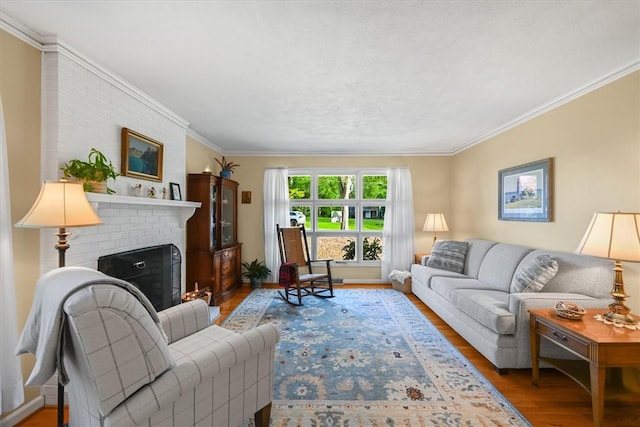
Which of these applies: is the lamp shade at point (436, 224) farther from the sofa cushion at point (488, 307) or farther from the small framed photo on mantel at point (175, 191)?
the small framed photo on mantel at point (175, 191)

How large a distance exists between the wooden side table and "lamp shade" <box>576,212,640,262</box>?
45 centimetres

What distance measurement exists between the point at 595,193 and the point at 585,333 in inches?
57.3

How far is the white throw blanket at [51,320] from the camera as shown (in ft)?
3.49

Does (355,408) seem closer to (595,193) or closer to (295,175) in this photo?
(595,193)

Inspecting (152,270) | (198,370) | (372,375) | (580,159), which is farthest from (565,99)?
(152,270)

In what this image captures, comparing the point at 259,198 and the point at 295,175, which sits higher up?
the point at 295,175

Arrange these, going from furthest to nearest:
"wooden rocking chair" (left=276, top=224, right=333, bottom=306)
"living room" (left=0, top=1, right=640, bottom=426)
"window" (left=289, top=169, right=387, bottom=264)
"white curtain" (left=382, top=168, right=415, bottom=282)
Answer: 1. "window" (left=289, top=169, right=387, bottom=264)
2. "white curtain" (left=382, top=168, right=415, bottom=282)
3. "wooden rocking chair" (left=276, top=224, right=333, bottom=306)
4. "living room" (left=0, top=1, right=640, bottom=426)

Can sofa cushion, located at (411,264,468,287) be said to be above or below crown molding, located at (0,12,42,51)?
below

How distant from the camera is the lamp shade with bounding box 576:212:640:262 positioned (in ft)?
5.62

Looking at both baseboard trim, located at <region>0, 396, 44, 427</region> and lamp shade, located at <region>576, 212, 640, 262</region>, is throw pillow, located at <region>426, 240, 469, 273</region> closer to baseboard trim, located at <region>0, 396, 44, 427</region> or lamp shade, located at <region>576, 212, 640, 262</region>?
lamp shade, located at <region>576, 212, 640, 262</region>

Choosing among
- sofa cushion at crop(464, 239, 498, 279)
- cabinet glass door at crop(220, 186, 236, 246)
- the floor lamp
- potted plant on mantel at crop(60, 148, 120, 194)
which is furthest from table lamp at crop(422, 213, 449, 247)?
the floor lamp

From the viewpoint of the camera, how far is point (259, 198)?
17.1 ft

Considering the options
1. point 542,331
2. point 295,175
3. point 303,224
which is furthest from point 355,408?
point 295,175

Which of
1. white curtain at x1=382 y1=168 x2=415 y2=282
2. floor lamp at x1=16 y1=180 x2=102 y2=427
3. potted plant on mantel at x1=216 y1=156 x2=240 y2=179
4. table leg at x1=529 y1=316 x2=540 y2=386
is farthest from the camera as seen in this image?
white curtain at x1=382 y1=168 x2=415 y2=282
